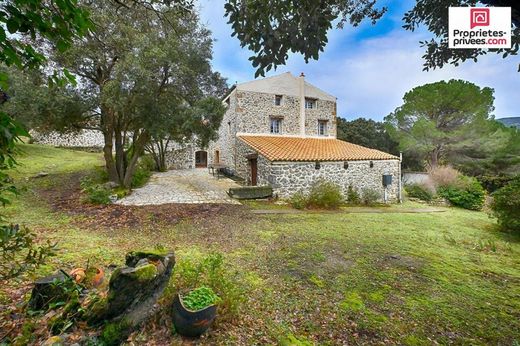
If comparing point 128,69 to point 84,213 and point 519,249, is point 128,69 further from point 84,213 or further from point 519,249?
point 519,249

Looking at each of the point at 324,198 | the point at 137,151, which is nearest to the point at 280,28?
the point at 324,198

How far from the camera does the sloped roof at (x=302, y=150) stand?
37.3ft

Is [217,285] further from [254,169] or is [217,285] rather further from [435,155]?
[435,155]

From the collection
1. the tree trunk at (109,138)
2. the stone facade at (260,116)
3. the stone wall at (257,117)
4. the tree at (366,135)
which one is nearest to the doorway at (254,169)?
the stone wall at (257,117)

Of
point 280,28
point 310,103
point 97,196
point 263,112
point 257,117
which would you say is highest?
point 310,103

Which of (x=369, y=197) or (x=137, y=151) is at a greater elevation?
(x=137, y=151)

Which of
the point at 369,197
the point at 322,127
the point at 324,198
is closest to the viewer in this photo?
the point at 324,198

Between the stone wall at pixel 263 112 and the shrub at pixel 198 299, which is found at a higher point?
the stone wall at pixel 263 112

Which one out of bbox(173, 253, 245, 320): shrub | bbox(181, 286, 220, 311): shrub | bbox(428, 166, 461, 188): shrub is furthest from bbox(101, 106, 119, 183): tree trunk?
bbox(428, 166, 461, 188): shrub

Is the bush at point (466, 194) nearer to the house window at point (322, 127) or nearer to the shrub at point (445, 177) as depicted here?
the shrub at point (445, 177)

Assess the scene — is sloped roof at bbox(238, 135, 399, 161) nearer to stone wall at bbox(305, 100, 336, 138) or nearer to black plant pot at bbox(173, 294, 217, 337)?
stone wall at bbox(305, 100, 336, 138)

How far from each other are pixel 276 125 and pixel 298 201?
7768mm

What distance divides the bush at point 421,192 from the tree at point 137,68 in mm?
13331

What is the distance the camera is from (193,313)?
2338 millimetres
